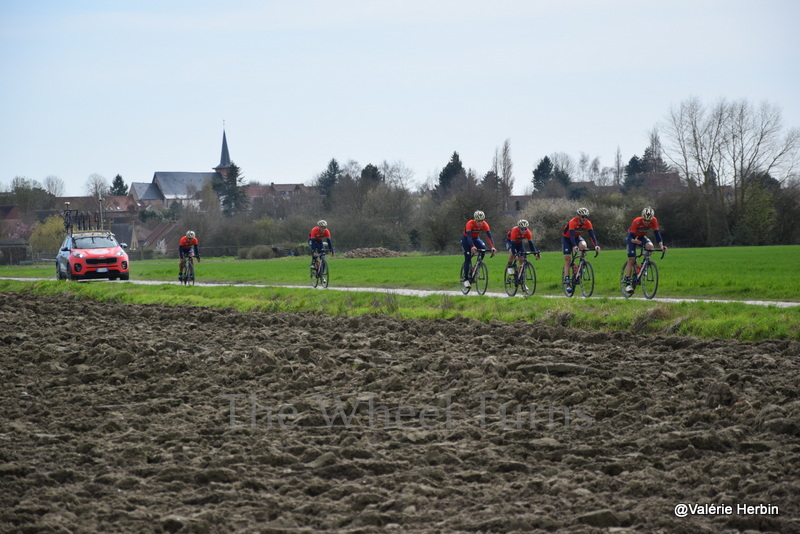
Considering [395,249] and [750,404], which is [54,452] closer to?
[750,404]

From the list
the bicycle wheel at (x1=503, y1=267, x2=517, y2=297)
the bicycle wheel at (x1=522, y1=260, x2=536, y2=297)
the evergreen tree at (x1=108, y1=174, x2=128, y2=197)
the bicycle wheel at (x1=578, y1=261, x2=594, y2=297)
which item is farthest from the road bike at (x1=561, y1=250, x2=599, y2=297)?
the evergreen tree at (x1=108, y1=174, x2=128, y2=197)

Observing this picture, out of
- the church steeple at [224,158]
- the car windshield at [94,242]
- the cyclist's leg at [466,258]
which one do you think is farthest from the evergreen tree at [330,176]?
the cyclist's leg at [466,258]

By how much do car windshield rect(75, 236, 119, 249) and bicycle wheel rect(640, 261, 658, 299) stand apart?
23477 mm

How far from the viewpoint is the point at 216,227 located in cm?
9212

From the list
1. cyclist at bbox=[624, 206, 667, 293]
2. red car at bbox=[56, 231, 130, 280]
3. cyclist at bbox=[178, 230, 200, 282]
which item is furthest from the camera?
red car at bbox=[56, 231, 130, 280]

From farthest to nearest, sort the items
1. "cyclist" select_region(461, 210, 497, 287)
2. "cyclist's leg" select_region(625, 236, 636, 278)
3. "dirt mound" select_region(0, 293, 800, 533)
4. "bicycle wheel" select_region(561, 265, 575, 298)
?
"cyclist" select_region(461, 210, 497, 287) → "bicycle wheel" select_region(561, 265, 575, 298) → "cyclist's leg" select_region(625, 236, 636, 278) → "dirt mound" select_region(0, 293, 800, 533)

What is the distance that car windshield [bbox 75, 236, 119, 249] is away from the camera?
120 ft

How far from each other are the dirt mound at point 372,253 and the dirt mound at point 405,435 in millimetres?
60729

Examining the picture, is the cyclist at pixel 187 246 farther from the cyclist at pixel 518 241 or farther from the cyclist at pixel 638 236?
the cyclist at pixel 638 236

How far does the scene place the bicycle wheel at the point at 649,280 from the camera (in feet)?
68.3

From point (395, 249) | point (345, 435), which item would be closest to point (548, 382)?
point (345, 435)

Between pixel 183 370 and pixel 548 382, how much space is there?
203 inches

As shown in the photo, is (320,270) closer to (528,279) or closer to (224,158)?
(528,279)

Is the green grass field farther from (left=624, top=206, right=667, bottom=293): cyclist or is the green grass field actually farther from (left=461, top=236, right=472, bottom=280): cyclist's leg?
(left=461, top=236, right=472, bottom=280): cyclist's leg
